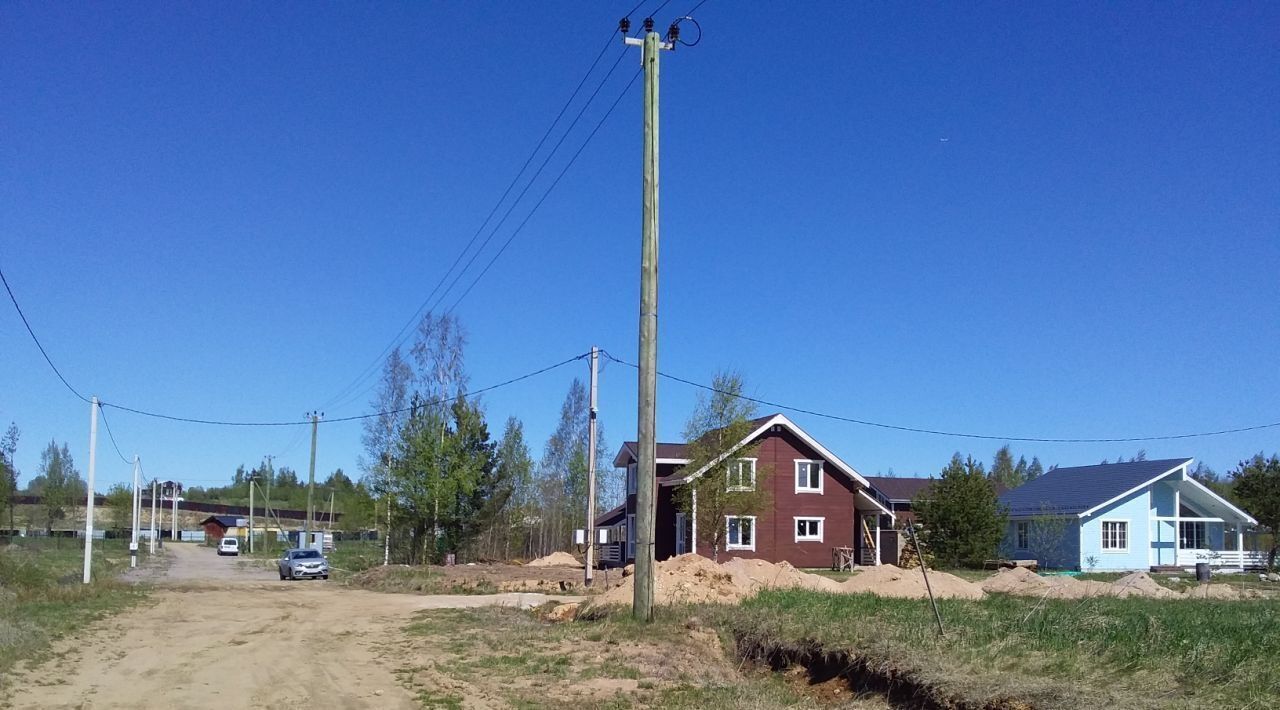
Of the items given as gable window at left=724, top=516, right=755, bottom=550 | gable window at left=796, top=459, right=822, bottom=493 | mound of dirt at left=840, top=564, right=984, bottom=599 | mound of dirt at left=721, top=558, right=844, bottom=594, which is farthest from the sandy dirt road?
gable window at left=796, top=459, right=822, bottom=493

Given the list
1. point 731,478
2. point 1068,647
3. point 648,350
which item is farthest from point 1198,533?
point 1068,647

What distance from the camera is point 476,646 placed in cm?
1783

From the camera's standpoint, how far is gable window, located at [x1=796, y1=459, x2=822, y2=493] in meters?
50.7

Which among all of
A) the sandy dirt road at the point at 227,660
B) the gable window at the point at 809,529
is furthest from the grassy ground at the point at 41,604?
the gable window at the point at 809,529

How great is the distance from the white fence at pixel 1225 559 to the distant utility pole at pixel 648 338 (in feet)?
137

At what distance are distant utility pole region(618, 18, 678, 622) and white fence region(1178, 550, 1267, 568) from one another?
41.8 meters

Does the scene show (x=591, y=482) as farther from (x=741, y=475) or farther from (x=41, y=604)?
(x=41, y=604)

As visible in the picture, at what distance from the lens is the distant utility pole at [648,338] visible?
17.8 m

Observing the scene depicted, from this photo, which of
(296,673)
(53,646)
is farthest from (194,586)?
(296,673)

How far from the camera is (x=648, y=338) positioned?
1784cm

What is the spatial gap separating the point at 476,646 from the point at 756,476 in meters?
29.9

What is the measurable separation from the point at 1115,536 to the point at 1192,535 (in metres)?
6.29

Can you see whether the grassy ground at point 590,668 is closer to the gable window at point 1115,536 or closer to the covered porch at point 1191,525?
the gable window at point 1115,536

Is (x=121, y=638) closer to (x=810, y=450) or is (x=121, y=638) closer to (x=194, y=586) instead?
(x=194, y=586)
